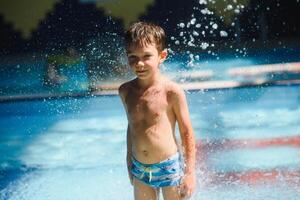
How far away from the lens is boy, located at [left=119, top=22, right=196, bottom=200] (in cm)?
221

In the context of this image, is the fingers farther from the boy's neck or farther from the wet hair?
the wet hair

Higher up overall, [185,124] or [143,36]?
[143,36]

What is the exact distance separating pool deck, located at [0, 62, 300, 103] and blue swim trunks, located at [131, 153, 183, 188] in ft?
21.0

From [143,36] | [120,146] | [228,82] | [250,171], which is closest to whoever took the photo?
[143,36]

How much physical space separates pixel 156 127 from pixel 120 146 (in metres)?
3.13

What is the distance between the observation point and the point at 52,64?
37.0 ft

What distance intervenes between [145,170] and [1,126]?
520 cm

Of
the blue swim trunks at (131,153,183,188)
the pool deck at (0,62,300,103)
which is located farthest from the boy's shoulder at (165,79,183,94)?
the pool deck at (0,62,300,103)

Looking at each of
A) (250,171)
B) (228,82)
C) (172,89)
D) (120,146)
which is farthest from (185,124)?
(228,82)

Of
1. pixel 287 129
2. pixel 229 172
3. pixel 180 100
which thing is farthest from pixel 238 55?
pixel 180 100

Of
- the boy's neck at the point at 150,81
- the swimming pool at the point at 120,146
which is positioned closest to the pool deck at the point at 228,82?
the swimming pool at the point at 120,146

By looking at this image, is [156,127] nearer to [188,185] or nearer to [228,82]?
[188,185]

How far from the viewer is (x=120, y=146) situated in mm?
5336

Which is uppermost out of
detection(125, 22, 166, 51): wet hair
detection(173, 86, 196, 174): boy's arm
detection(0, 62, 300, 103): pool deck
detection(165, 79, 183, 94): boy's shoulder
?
detection(125, 22, 166, 51): wet hair
